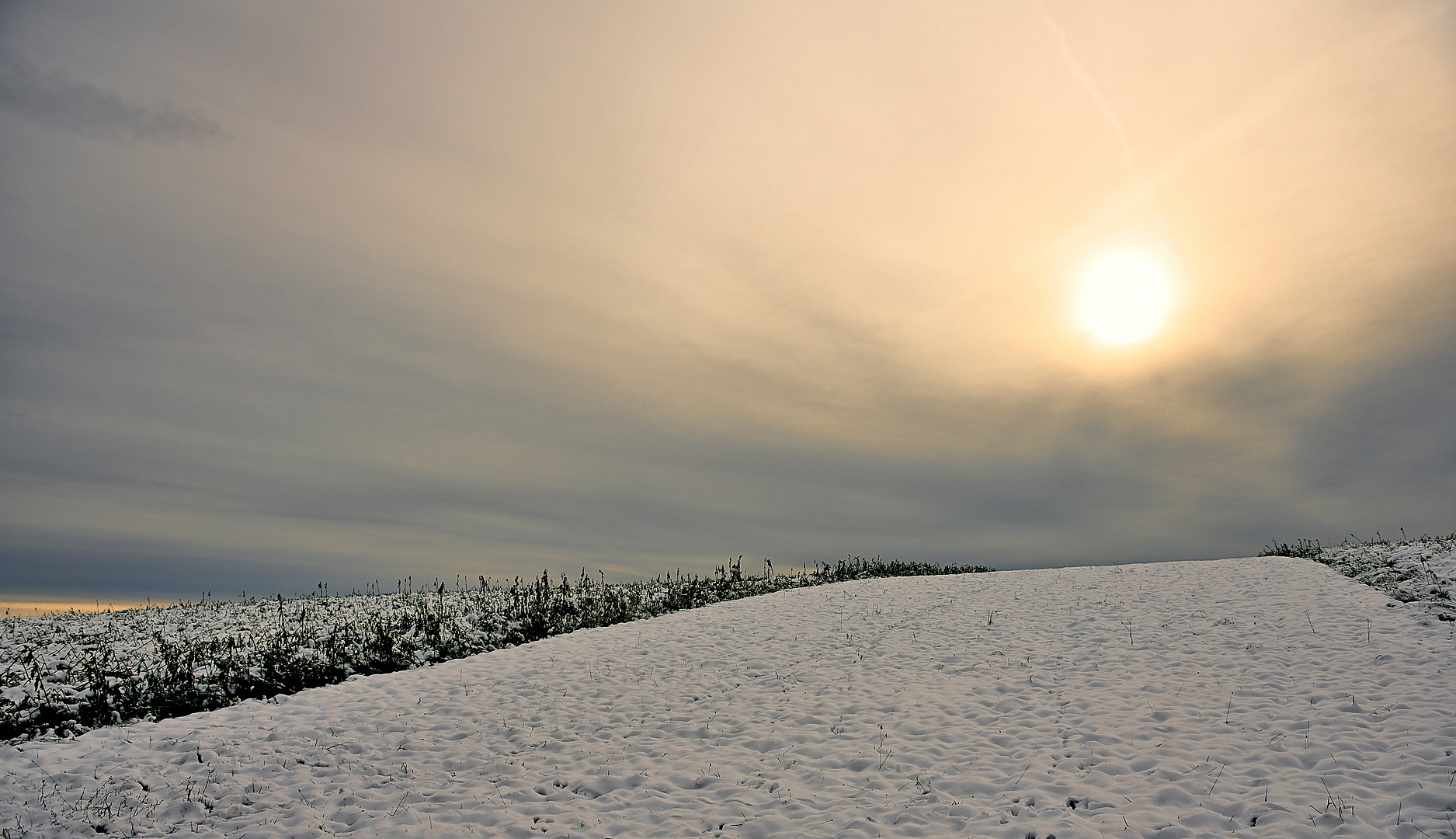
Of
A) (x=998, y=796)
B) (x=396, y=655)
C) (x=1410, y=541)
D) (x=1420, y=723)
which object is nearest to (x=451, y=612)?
(x=396, y=655)

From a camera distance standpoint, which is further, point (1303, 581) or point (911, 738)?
point (1303, 581)

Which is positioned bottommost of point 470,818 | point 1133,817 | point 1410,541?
point 470,818

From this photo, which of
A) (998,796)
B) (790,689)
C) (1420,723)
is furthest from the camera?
(790,689)

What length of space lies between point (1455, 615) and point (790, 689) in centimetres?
1513

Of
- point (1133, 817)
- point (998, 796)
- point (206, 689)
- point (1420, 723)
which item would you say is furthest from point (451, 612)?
point (1420, 723)

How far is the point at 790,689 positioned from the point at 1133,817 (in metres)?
7.27

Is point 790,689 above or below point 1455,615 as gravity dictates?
below

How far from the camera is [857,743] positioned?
1188 cm

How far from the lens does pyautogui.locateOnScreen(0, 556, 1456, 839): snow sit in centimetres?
930

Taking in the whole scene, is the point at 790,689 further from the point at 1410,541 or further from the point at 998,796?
the point at 1410,541

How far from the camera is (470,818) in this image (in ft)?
32.6

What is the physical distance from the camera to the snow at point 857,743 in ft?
30.5

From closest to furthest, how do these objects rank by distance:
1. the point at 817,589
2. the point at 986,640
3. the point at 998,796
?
the point at 998,796
the point at 986,640
the point at 817,589

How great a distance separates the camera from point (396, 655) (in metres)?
18.4
